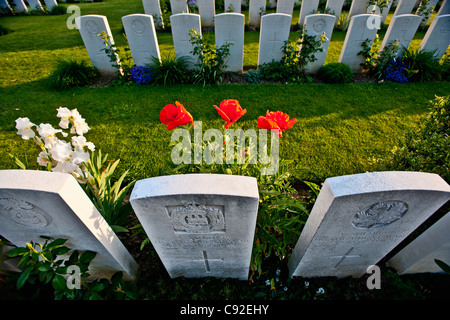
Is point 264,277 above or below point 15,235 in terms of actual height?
below

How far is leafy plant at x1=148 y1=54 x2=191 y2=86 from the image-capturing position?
Result: 4535 mm

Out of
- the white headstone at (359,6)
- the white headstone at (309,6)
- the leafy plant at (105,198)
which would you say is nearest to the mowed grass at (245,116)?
the leafy plant at (105,198)

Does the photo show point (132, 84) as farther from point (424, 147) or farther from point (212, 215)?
point (424, 147)

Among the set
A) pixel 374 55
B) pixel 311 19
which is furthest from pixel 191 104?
pixel 374 55

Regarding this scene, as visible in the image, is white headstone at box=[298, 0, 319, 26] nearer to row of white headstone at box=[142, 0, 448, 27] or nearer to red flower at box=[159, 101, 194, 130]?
row of white headstone at box=[142, 0, 448, 27]

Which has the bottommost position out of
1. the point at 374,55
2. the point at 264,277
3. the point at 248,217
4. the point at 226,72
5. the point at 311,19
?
the point at 264,277

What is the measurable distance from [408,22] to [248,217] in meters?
5.37

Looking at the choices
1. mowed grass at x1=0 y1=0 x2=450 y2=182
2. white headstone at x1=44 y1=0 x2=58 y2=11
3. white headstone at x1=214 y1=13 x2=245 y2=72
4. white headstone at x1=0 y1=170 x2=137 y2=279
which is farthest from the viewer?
white headstone at x1=44 y1=0 x2=58 y2=11

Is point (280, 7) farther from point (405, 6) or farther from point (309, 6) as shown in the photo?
point (405, 6)

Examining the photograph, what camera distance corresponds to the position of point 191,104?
412 centimetres

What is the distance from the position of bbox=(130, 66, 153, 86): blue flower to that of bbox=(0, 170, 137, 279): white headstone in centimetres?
370

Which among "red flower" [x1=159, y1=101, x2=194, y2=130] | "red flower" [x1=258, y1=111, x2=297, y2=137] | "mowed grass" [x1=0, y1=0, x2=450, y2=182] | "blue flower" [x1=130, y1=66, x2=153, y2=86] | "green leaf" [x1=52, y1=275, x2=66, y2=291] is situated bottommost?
"mowed grass" [x1=0, y1=0, x2=450, y2=182]

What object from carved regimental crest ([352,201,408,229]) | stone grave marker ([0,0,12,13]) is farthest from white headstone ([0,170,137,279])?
stone grave marker ([0,0,12,13])

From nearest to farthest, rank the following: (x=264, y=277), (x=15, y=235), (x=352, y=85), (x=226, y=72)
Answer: (x=15, y=235) < (x=264, y=277) < (x=352, y=85) < (x=226, y=72)
